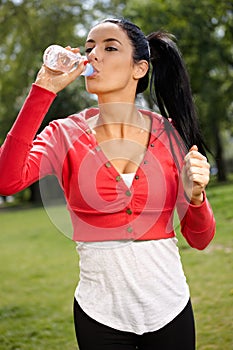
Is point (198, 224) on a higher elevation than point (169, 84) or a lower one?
lower

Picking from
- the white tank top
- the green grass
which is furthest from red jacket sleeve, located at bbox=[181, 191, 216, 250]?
the green grass

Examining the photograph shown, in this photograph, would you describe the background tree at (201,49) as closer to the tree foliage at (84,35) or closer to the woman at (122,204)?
the tree foliage at (84,35)

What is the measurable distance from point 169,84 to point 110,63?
303mm

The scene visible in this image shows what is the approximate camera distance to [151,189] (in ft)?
5.86

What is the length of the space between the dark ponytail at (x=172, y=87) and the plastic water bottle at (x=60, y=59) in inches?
18.8

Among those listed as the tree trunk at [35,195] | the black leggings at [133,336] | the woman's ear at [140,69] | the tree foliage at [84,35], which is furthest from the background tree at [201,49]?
the black leggings at [133,336]

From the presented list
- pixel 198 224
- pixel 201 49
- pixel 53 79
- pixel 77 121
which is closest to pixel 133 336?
pixel 198 224

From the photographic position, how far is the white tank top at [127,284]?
1766mm

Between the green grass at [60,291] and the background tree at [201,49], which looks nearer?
the green grass at [60,291]

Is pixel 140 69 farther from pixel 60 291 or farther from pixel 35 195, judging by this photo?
pixel 35 195

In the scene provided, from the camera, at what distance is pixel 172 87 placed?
80.2 inches

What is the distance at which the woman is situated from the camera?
176 centimetres

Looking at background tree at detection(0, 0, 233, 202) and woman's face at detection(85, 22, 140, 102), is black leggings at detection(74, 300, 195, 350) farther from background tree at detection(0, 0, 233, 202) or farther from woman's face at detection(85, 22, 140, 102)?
background tree at detection(0, 0, 233, 202)

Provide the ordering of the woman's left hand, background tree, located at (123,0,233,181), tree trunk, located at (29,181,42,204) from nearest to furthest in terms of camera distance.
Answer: the woman's left hand, background tree, located at (123,0,233,181), tree trunk, located at (29,181,42,204)
